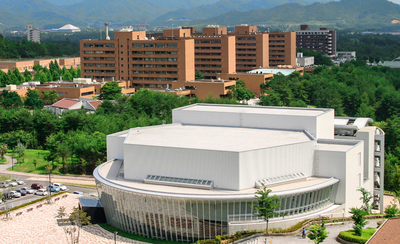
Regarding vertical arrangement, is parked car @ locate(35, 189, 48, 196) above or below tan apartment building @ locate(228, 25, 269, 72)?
below

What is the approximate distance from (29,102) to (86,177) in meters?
39.8

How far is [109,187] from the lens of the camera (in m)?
48.8

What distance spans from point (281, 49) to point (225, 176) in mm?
122489

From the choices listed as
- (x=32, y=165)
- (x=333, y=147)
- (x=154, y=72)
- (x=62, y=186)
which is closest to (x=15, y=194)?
(x=62, y=186)

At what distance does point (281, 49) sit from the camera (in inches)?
6447

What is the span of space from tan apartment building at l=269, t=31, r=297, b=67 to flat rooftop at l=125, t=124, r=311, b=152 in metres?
107

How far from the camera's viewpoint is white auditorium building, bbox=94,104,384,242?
45.2m

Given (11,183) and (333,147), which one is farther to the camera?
(11,183)

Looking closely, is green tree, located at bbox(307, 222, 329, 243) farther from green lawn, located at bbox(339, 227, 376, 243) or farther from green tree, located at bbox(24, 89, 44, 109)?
green tree, located at bbox(24, 89, 44, 109)

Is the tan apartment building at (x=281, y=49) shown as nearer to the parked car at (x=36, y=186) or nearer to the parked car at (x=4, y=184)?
the parked car at (x=36, y=186)

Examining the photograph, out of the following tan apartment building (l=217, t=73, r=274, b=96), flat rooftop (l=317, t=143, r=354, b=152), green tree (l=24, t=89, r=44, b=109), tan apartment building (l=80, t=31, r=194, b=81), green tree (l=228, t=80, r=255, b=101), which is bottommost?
flat rooftop (l=317, t=143, r=354, b=152)

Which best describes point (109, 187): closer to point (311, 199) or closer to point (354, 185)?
point (311, 199)

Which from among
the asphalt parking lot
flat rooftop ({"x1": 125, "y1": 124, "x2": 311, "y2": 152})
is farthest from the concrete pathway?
flat rooftop ({"x1": 125, "y1": 124, "x2": 311, "y2": 152})

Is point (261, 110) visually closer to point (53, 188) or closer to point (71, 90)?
point (53, 188)
